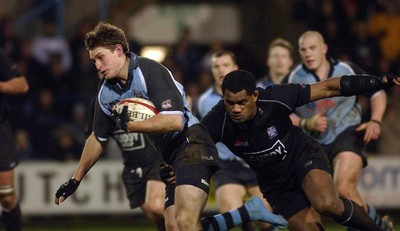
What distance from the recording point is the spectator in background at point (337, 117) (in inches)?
397

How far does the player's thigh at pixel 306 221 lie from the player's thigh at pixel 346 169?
120 centimetres

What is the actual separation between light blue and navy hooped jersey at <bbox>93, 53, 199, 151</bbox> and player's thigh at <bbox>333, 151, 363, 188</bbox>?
7.38 feet

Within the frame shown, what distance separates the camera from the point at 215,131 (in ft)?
27.8

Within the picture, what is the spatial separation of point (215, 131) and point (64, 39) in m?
8.65

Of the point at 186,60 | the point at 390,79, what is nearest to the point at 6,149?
the point at 390,79

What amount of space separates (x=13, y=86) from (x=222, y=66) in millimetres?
2182

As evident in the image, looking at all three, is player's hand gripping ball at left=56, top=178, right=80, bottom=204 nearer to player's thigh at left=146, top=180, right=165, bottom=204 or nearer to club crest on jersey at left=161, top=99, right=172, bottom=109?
club crest on jersey at left=161, top=99, right=172, bottom=109

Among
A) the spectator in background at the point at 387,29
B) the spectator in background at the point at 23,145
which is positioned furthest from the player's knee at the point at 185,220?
the spectator in background at the point at 387,29

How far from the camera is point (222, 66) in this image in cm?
1098

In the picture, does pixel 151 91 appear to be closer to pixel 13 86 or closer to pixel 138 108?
pixel 138 108

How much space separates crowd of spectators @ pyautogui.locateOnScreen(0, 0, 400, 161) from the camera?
1529 centimetres

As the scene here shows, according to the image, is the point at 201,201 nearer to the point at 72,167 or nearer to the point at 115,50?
the point at 115,50

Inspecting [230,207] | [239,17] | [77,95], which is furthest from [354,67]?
[239,17]

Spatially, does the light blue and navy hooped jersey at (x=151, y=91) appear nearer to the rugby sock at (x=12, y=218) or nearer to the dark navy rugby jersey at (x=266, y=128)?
the dark navy rugby jersey at (x=266, y=128)
